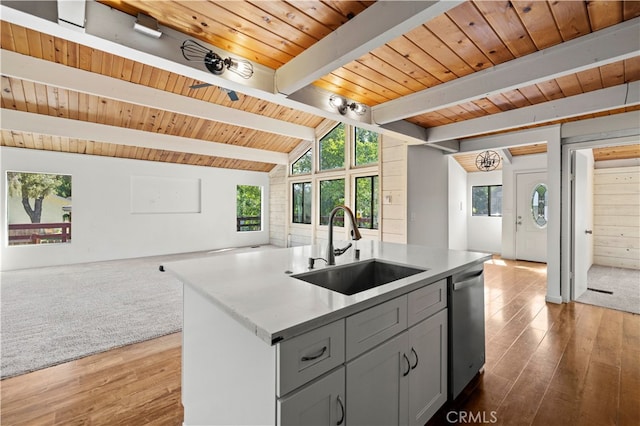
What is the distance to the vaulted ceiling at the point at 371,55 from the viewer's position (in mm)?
1736

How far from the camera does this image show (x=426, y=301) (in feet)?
5.31

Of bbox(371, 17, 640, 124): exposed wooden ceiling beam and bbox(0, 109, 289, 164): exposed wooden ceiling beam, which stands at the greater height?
bbox(0, 109, 289, 164): exposed wooden ceiling beam

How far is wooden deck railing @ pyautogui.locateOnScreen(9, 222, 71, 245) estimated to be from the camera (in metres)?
6.04

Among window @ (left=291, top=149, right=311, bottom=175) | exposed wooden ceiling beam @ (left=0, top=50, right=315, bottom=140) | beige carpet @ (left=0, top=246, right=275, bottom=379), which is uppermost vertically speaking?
exposed wooden ceiling beam @ (left=0, top=50, right=315, bottom=140)

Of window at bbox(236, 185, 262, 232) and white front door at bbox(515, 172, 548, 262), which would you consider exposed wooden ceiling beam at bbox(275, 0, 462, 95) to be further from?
window at bbox(236, 185, 262, 232)

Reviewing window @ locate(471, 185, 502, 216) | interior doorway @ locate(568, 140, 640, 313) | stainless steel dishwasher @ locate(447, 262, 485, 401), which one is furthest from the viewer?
window @ locate(471, 185, 502, 216)

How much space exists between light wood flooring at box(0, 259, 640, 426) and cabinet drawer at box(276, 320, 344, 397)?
116 centimetres

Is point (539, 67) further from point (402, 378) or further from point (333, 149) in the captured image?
point (333, 149)

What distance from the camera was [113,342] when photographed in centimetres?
277

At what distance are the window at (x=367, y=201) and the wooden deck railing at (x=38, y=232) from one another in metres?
6.51

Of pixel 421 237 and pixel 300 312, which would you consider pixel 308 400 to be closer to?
pixel 300 312

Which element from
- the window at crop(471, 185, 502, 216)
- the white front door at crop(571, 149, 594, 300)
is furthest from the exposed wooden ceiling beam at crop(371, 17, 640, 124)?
the window at crop(471, 185, 502, 216)

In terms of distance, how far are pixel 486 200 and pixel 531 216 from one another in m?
1.39

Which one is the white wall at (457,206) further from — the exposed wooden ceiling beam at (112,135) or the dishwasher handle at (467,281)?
the dishwasher handle at (467,281)
